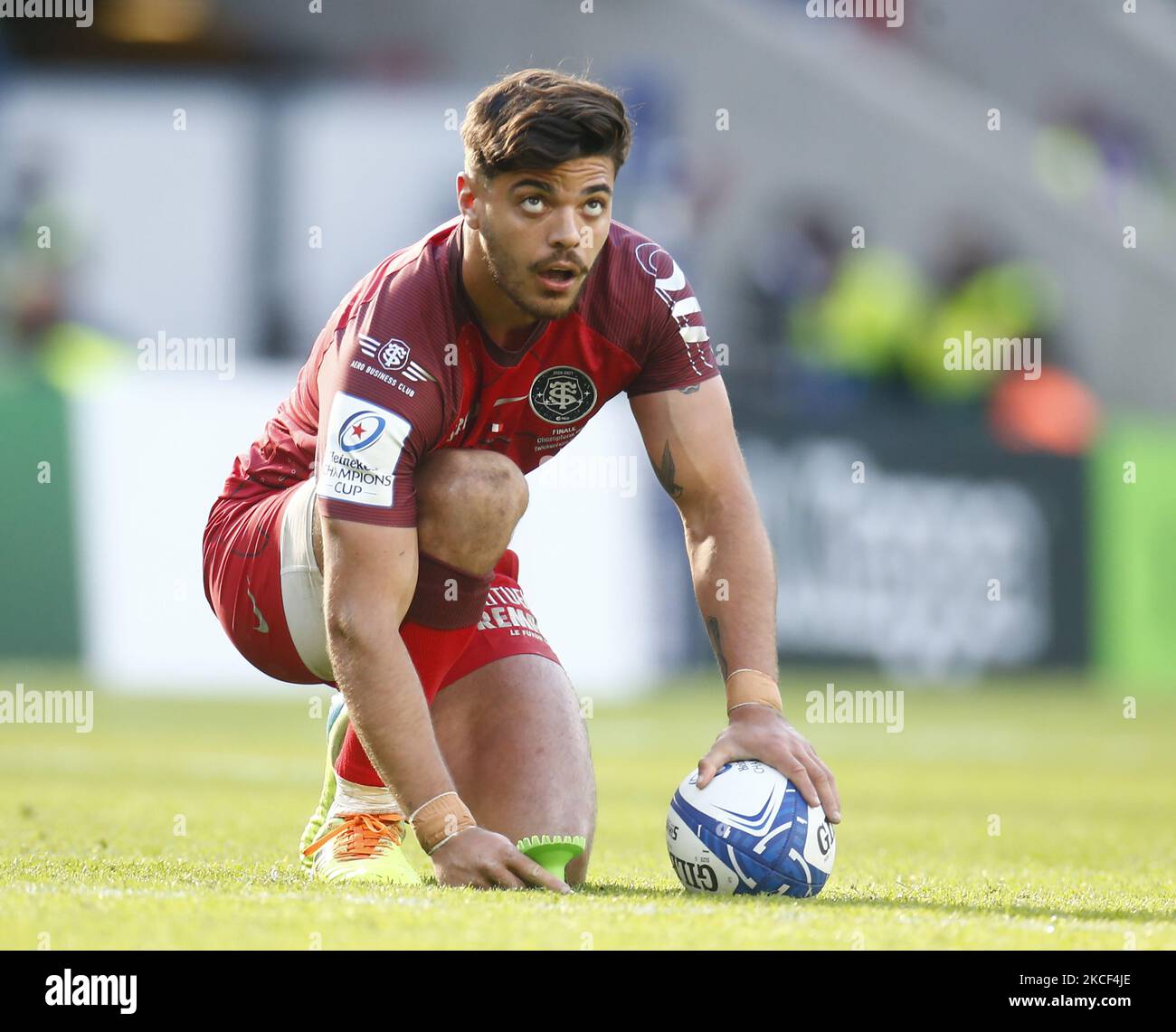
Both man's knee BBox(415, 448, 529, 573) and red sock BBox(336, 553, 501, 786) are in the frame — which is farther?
red sock BBox(336, 553, 501, 786)

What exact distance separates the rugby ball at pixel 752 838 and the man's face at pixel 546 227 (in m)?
1.15

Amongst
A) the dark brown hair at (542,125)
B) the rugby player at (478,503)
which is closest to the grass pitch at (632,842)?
the rugby player at (478,503)

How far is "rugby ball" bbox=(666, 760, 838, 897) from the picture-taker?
13.9ft

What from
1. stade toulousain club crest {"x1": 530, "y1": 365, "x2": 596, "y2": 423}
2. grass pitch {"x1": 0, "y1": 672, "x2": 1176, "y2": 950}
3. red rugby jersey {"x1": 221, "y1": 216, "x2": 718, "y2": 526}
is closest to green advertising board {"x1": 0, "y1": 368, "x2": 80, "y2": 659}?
grass pitch {"x1": 0, "y1": 672, "x2": 1176, "y2": 950}

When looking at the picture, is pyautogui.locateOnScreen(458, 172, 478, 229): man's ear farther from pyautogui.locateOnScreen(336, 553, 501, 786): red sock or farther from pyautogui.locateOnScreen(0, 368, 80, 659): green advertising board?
pyautogui.locateOnScreen(0, 368, 80, 659): green advertising board

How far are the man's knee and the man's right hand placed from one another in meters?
0.67

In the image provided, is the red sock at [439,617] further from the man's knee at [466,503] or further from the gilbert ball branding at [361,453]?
the gilbert ball branding at [361,453]

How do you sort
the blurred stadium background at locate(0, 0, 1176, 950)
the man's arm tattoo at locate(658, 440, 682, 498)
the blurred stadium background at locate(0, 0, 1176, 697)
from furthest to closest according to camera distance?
the blurred stadium background at locate(0, 0, 1176, 697) < the blurred stadium background at locate(0, 0, 1176, 950) < the man's arm tattoo at locate(658, 440, 682, 498)

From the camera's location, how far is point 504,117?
411 cm

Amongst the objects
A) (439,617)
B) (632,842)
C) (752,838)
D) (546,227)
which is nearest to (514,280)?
(546,227)

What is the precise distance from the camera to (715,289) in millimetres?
17641

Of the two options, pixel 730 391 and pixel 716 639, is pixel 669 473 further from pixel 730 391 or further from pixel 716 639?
pixel 730 391
